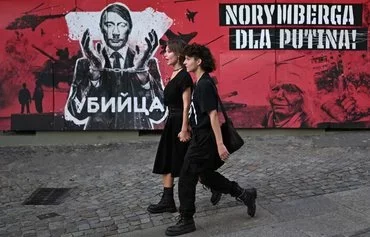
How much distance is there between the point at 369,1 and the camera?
9.00m

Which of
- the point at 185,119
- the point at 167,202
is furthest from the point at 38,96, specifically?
the point at 185,119

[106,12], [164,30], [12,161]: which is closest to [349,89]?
[164,30]

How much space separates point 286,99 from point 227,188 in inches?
165

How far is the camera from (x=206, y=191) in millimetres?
6332

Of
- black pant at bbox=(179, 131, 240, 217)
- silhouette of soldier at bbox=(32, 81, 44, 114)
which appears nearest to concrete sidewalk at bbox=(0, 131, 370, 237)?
black pant at bbox=(179, 131, 240, 217)

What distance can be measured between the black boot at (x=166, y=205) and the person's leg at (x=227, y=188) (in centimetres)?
62

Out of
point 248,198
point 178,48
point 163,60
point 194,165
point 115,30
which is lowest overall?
point 248,198

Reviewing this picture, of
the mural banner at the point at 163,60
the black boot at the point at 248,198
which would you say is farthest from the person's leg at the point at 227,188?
the mural banner at the point at 163,60

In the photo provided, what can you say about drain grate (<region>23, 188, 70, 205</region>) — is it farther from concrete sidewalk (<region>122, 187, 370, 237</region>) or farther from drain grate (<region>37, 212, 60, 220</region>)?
concrete sidewalk (<region>122, 187, 370, 237</region>)

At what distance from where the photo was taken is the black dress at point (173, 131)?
5422mm

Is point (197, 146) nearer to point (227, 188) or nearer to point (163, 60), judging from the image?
point (227, 188)

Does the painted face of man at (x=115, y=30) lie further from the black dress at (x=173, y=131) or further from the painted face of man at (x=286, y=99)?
the black dress at (x=173, y=131)

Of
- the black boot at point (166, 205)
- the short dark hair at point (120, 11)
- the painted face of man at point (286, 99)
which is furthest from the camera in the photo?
the painted face of man at point (286, 99)

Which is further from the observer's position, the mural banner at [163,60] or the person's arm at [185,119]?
the mural banner at [163,60]
